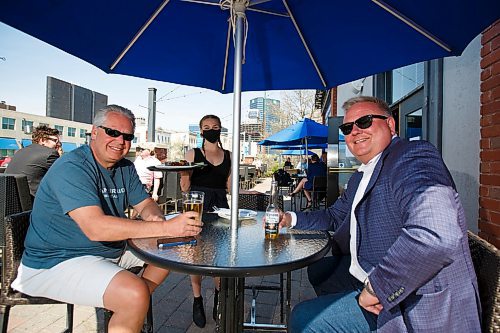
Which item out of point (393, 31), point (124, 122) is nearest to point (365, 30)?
point (393, 31)

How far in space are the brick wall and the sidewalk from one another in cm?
172

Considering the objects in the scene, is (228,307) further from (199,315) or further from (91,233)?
(199,315)

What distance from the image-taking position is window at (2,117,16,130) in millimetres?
42188

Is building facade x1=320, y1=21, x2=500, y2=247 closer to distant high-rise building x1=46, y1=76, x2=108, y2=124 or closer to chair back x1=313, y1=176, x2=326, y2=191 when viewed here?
chair back x1=313, y1=176, x2=326, y2=191

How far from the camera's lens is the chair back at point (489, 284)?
3.84 ft

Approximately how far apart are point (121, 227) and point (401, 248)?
1.23 meters

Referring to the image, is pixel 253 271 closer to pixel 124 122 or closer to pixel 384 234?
pixel 384 234

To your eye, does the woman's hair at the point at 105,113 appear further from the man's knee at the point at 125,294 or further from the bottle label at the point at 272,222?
the bottle label at the point at 272,222

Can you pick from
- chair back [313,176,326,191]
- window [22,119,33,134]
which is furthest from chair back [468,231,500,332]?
window [22,119,33,134]

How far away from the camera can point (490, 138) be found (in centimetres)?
218

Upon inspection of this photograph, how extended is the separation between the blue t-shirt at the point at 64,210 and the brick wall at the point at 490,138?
2359 mm

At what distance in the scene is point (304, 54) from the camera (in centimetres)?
245

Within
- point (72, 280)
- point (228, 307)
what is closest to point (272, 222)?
point (228, 307)

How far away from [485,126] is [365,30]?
1.08 meters
